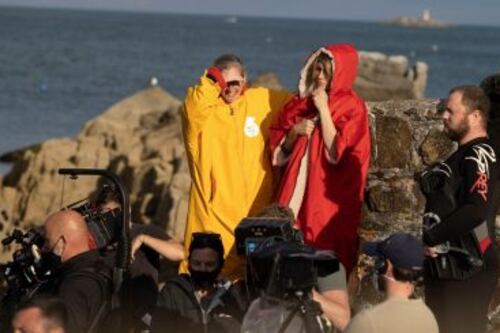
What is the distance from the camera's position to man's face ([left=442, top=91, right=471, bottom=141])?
650 centimetres

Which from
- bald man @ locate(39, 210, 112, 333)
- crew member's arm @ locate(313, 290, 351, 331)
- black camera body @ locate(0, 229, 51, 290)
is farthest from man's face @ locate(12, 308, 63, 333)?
crew member's arm @ locate(313, 290, 351, 331)

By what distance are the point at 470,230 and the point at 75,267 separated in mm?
1985

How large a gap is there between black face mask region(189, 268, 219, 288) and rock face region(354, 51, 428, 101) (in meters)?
23.8

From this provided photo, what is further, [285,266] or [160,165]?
[160,165]

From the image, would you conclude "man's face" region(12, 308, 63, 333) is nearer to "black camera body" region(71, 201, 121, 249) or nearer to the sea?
"black camera body" region(71, 201, 121, 249)

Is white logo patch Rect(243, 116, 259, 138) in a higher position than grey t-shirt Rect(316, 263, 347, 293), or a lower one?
higher

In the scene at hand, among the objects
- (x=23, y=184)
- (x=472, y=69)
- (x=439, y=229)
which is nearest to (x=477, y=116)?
(x=439, y=229)

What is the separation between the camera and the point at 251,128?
25.4ft

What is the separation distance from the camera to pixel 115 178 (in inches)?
280

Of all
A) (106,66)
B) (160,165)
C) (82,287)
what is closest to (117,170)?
(160,165)

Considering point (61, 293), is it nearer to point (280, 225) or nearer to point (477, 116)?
point (280, 225)

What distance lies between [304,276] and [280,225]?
2.46ft

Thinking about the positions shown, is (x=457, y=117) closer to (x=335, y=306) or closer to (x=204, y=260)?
(x=335, y=306)

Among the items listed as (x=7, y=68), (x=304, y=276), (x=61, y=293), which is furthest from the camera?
(x=7, y=68)
